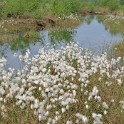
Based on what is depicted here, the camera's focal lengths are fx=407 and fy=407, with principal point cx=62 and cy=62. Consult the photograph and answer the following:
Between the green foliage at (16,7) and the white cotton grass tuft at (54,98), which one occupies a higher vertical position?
the white cotton grass tuft at (54,98)

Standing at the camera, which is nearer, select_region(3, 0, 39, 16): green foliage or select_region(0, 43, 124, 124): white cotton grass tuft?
select_region(0, 43, 124, 124): white cotton grass tuft

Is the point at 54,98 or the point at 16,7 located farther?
the point at 16,7

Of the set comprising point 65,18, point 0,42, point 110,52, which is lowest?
point 65,18

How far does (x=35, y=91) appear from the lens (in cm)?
1002

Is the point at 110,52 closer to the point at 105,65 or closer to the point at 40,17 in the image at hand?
the point at 105,65

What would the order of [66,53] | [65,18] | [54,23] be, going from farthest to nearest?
[65,18] < [54,23] < [66,53]

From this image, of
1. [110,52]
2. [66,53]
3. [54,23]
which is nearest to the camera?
[66,53]

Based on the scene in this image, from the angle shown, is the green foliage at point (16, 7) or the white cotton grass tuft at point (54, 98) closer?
the white cotton grass tuft at point (54, 98)

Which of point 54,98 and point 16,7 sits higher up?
point 54,98

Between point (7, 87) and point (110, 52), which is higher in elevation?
point (7, 87)

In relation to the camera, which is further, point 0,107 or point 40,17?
point 40,17

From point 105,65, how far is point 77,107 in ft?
10.2

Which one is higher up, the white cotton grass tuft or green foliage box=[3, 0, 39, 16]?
the white cotton grass tuft

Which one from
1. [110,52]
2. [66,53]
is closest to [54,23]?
[110,52]
